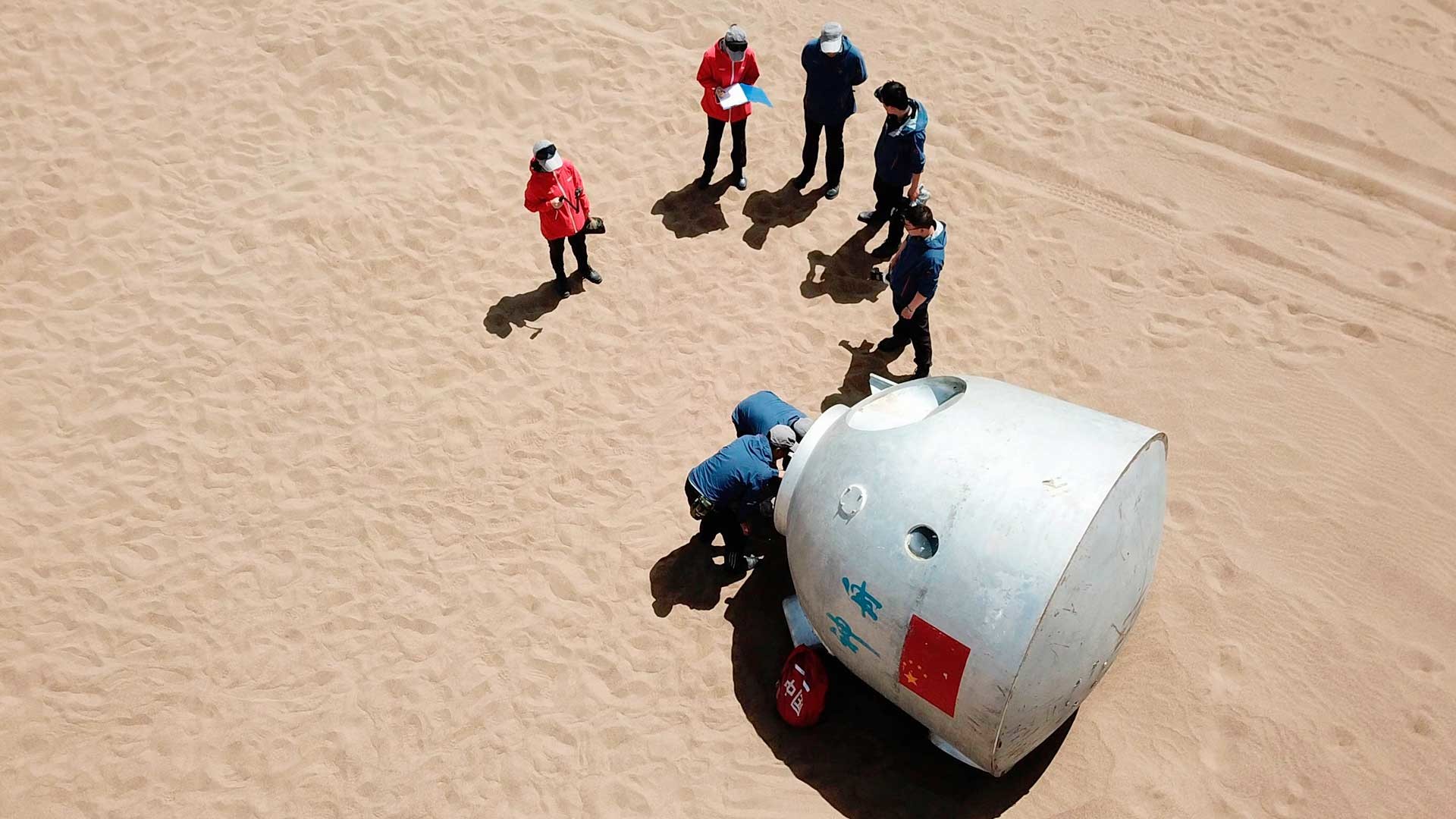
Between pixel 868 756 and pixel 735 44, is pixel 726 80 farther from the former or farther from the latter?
pixel 868 756

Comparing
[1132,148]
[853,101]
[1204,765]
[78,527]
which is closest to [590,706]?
[1204,765]

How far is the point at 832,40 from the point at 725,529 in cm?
→ 497

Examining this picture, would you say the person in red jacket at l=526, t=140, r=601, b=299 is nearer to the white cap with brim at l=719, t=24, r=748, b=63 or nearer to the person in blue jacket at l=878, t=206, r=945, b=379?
the white cap with brim at l=719, t=24, r=748, b=63

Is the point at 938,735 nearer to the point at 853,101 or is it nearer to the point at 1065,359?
the point at 1065,359

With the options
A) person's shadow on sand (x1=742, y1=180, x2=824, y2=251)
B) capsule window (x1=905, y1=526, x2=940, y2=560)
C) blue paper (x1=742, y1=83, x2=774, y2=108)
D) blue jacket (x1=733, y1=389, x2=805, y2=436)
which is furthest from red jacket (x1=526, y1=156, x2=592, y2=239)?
capsule window (x1=905, y1=526, x2=940, y2=560)

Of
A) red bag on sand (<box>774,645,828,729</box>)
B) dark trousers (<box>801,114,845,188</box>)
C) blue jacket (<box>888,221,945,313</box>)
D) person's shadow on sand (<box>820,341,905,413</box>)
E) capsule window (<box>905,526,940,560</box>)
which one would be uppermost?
dark trousers (<box>801,114,845,188</box>)

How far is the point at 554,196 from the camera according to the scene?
890cm

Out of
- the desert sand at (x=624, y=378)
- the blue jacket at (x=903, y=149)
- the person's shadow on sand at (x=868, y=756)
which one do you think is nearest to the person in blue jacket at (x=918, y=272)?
the desert sand at (x=624, y=378)

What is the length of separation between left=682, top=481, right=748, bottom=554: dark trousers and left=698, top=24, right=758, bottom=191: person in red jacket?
4413 millimetres

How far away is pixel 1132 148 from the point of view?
10883 mm

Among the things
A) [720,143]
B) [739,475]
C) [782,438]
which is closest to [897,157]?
[720,143]

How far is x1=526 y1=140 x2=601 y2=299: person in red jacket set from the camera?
873 centimetres

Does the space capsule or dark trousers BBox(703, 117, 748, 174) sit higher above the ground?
dark trousers BBox(703, 117, 748, 174)

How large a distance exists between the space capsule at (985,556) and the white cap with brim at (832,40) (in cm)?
458
